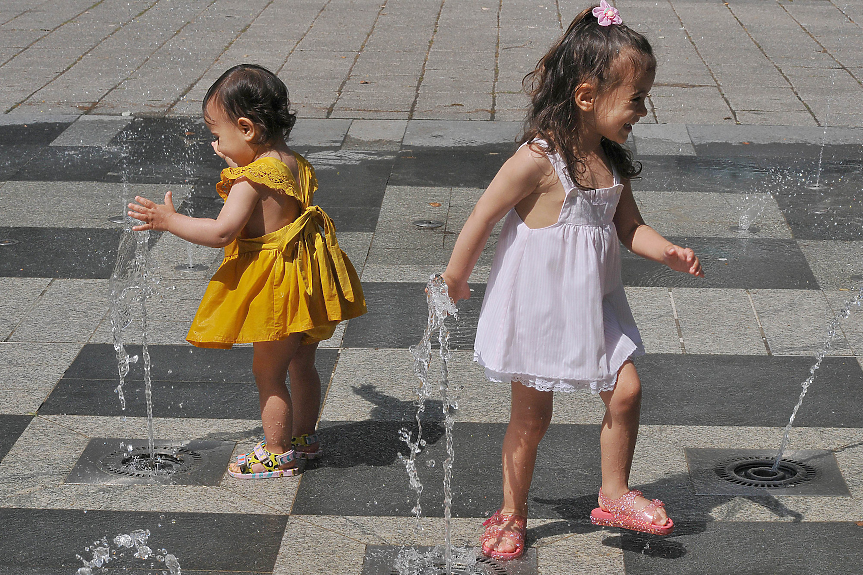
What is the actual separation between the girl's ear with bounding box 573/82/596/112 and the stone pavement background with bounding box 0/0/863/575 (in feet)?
4.16

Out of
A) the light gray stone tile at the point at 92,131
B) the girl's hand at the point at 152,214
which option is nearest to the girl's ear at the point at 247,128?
the girl's hand at the point at 152,214

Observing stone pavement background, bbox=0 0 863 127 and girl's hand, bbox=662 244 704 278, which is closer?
girl's hand, bbox=662 244 704 278

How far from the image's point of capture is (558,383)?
2883 mm

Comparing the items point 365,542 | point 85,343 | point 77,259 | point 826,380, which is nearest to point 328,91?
point 77,259

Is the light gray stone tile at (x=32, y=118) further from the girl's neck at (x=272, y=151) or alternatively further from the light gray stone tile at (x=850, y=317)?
the light gray stone tile at (x=850, y=317)

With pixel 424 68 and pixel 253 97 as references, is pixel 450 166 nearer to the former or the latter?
pixel 424 68

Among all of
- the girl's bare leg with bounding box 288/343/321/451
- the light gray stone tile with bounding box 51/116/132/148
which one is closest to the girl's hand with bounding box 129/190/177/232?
the girl's bare leg with bounding box 288/343/321/451

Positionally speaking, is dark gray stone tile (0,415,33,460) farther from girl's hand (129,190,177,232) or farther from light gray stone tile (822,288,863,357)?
light gray stone tile (822,288,863,357)

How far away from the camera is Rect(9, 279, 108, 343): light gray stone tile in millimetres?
4469

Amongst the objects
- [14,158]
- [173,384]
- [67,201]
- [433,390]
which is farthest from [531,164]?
[14,158]

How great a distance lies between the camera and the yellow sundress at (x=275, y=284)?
323 cm

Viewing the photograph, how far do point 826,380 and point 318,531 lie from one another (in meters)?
2.17

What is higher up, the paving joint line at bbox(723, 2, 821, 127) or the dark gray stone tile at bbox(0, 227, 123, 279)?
the dark gray stone tile at bbox(0, 227, 123, 279)

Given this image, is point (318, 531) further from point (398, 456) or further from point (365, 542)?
point (398, 456)
